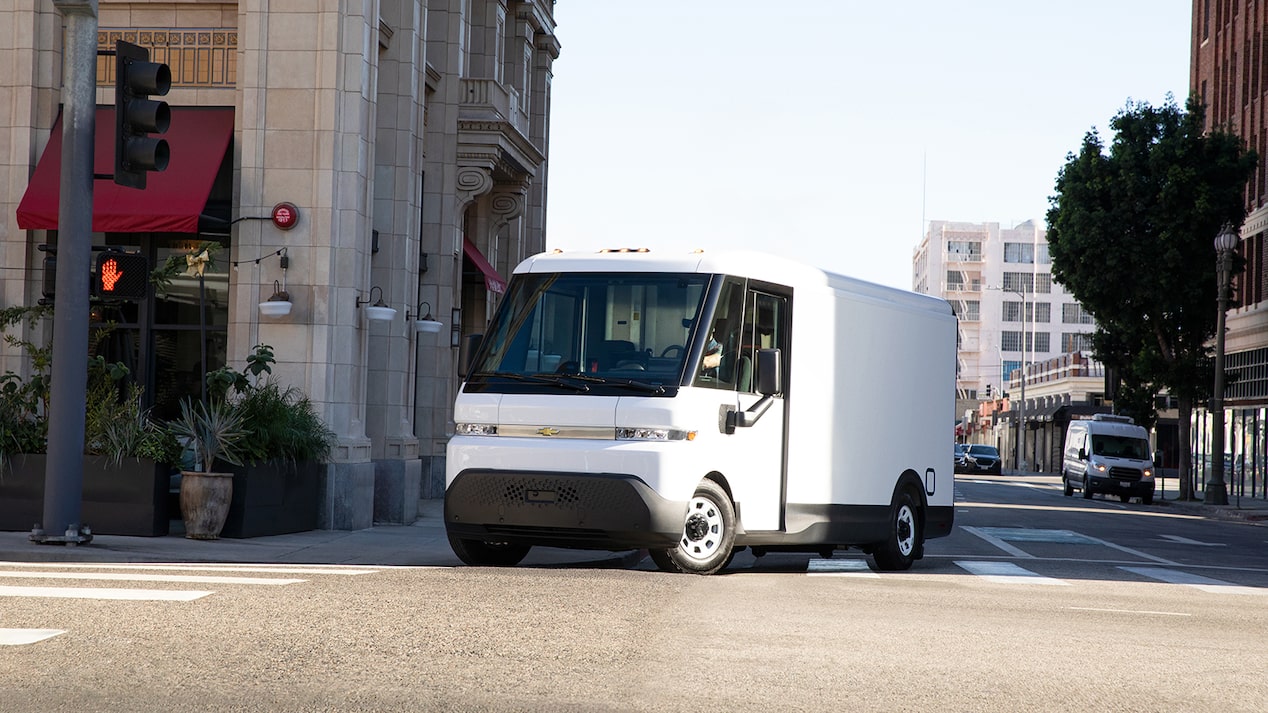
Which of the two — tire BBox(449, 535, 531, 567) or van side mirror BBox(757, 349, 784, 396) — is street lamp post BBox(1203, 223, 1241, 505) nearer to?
van side mirror BBox(757, 349, 784, 396)

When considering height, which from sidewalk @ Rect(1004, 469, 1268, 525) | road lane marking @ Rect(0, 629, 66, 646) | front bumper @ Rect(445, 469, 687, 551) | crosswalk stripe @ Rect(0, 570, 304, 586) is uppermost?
front bumper @ Rect(445, 469, 687, 551)

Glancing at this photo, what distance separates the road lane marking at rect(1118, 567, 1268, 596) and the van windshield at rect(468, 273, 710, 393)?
5230 millimetres

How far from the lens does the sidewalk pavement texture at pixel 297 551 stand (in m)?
13.1

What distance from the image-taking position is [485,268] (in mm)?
28984

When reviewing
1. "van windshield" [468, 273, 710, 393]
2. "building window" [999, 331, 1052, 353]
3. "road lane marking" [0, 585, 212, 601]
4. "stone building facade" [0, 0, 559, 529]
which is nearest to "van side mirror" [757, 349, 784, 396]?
"van windshield" [468, 273, 710, 393]

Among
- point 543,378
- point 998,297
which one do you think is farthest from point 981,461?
point 998,297

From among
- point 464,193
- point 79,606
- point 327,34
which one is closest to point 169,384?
point 327,34

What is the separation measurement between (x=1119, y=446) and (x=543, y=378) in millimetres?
38551

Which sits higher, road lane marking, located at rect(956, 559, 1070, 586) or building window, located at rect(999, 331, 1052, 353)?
building window, located at rect(999, 331, 1052, 353)

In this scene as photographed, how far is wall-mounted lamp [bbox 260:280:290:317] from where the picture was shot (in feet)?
60.4

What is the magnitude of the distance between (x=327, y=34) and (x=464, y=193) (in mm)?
7840

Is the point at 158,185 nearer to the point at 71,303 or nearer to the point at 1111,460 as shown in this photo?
the point at 71,303

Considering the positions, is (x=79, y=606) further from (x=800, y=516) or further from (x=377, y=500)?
(x=377, y=500)

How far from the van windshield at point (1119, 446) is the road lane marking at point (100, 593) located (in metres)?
41.8
